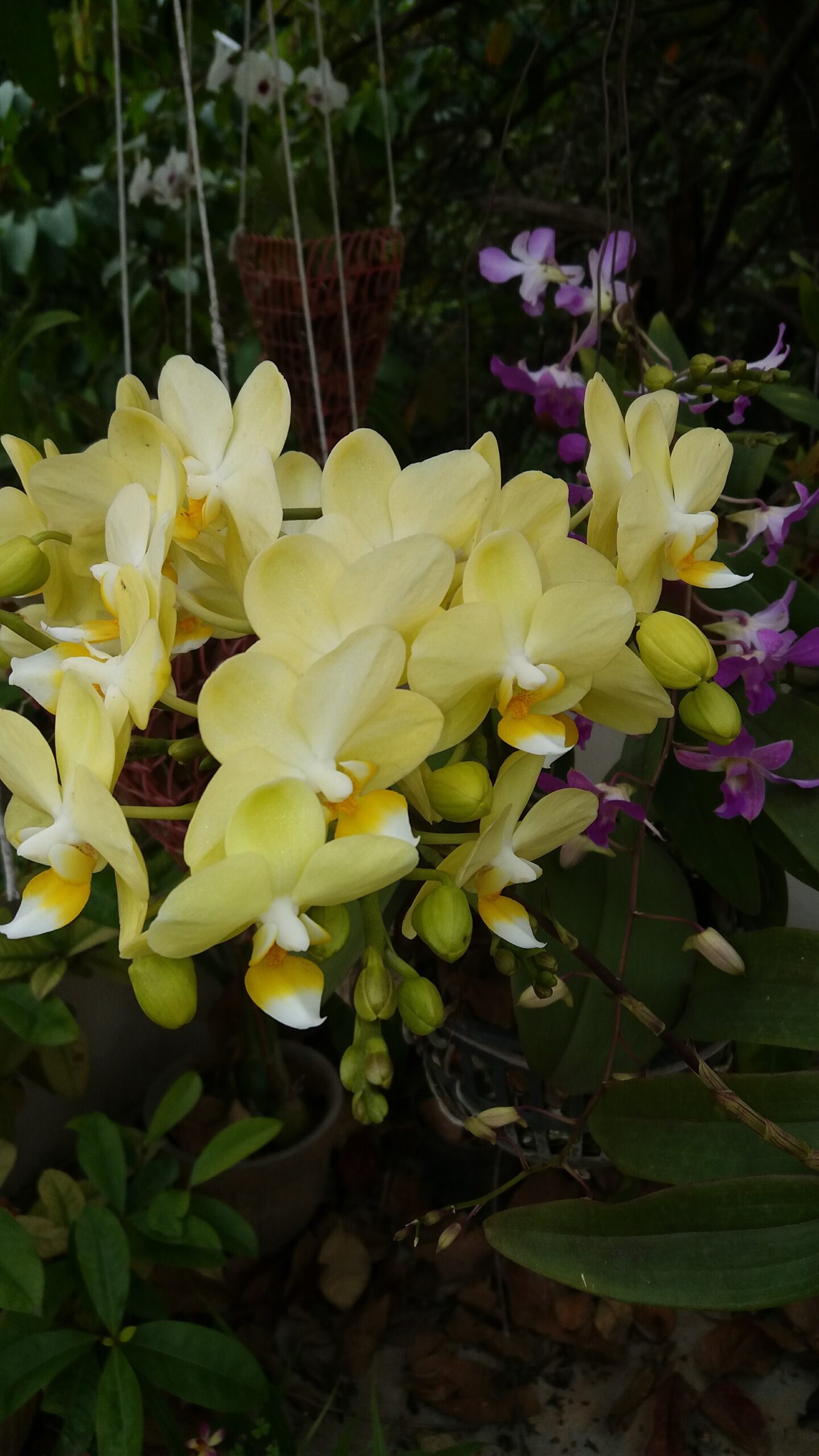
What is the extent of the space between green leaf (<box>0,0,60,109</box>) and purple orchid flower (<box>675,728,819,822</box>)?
591 mm

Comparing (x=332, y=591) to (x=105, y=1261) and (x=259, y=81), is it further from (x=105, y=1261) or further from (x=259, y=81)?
(x=259, y=81)

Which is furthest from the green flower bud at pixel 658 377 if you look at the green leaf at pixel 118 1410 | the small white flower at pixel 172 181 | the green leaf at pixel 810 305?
the small white flower at pixel 172 181

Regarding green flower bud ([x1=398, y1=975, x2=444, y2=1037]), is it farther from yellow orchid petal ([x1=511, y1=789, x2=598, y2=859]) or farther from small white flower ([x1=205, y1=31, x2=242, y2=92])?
small white flower ([x1=205, y1=31, x2=242, y2=92])

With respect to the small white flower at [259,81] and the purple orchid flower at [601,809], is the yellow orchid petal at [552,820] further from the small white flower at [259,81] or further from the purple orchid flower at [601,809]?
the small white flower at [259,81]

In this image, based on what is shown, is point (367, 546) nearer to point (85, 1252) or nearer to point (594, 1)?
point (85, 1252)

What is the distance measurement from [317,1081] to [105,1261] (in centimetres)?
Result: 38

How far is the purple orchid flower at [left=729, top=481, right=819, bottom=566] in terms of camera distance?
471 mm

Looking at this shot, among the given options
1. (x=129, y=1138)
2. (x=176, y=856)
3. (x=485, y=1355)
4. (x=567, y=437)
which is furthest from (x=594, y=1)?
(x=485, y=1355)

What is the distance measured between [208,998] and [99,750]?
90 centimetres

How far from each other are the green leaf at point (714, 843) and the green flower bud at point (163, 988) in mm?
342

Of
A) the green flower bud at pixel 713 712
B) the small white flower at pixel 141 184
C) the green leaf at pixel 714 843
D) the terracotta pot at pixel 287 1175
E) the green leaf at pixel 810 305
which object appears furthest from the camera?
the small white flower at pixel 141 184

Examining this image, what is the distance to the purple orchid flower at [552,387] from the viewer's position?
60 centimetres

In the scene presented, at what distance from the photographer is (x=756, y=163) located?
5.43ft

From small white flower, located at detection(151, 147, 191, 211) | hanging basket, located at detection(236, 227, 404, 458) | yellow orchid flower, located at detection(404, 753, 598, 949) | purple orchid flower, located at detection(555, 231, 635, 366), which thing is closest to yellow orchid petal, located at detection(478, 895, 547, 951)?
yellow orchid flower, located at detection(404, 753, 598, 949)
